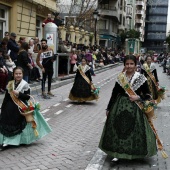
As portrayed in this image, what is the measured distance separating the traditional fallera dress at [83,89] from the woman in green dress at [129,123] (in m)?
6.17

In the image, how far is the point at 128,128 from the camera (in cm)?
533

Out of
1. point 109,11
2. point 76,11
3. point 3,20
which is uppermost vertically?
point 109,11

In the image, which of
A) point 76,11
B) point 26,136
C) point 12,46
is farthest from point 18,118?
point 76,11

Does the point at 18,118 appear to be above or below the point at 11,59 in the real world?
below

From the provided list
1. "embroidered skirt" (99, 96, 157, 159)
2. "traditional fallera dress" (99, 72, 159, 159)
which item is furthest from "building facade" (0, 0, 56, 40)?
"embroidered skirt" (99, 96, 157, 159)

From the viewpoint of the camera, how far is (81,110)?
34.9 feet

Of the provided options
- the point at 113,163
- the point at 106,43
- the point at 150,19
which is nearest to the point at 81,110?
the point at 113,163

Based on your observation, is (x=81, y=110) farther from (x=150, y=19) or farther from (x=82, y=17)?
(x=150, y=19)

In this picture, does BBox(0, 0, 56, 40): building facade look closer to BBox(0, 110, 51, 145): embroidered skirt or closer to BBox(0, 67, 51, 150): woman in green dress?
BBox(0, 67, 51, 150): woman in green dress

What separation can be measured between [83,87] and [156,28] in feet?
396

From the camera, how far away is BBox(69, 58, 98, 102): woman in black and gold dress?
38.7ft

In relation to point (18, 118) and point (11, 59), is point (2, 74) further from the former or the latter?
point (18, 118)

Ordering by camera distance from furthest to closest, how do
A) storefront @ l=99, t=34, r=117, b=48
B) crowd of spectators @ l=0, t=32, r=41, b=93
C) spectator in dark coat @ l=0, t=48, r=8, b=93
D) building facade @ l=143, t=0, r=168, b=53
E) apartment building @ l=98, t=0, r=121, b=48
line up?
building facade @ l=143, t=0, r=168, b=53 → storefront @ l=99, t=34, r=117, b=48 → apartment building @ l=98, t=0, r=121, b=48 → spectator in dark coat @ l=0, t=48, r=8, b=93 → crowd of spectators @ l=0, t=32, r=41, b=93

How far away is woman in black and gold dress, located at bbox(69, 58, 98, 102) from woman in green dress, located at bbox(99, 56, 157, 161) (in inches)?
243
